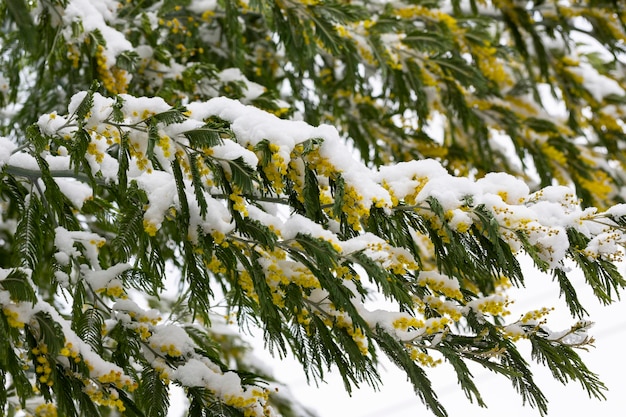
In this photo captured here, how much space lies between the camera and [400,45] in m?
3.92

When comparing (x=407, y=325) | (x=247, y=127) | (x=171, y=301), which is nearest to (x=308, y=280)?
(x=407, y=325)

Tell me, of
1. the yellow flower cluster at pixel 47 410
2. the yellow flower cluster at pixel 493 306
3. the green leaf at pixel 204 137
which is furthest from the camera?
the yellow flower cluster at pixel 47 410

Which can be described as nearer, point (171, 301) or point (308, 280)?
point (308, 280)

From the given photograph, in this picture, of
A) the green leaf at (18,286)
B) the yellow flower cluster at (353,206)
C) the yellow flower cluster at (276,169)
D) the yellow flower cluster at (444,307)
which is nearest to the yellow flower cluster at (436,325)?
the yellow flower cluster at (444,307)

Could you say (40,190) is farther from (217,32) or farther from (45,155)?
(217,32)

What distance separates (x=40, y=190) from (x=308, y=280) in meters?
0.97

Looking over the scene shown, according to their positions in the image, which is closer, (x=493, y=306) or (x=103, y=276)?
(x=493, y=306)

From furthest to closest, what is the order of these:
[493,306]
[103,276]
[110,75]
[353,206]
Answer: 1. [110,75]
2. [103,276]
3. [493,306]
4. [353,206]

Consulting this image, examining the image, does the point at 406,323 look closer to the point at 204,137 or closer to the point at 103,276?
the point at 204,137

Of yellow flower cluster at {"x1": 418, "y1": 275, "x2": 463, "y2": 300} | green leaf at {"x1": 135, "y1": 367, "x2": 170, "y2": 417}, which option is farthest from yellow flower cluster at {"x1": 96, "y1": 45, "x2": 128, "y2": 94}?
yellow flower cluster at {"x1": 418, "y1": 275, "x2": 463, "y2": 300}

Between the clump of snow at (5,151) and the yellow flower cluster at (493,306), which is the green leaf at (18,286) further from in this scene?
the yellow flower cluster at (493,306)

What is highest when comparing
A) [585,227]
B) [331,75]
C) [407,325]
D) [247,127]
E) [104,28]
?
[331,75]

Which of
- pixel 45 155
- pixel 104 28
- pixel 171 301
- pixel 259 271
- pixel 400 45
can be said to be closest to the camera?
pixel 259 271

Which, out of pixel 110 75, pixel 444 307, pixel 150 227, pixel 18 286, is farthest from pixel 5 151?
pixel 444 307
